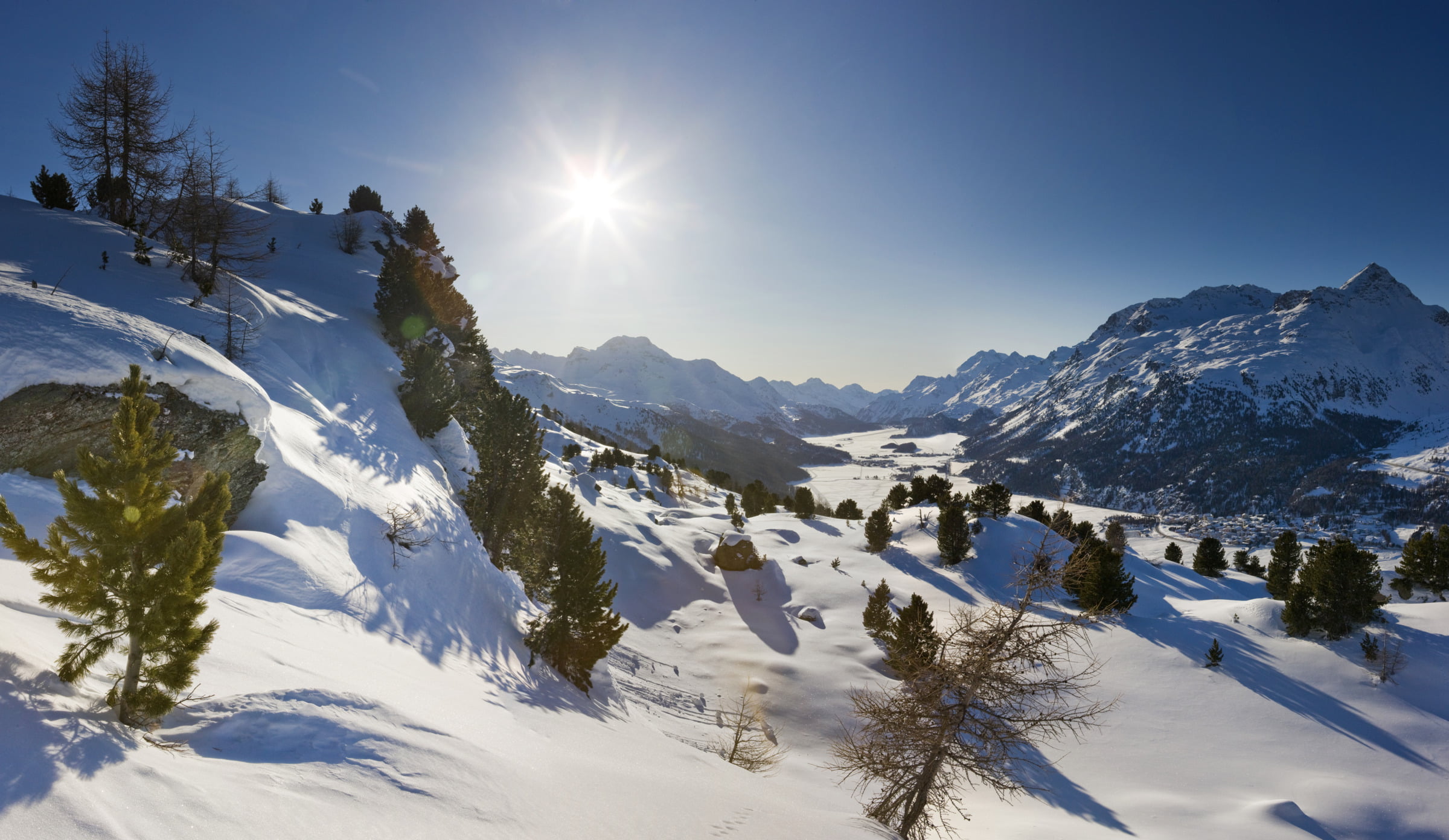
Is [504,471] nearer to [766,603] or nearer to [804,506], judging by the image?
[766,603]

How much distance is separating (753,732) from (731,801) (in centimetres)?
1231

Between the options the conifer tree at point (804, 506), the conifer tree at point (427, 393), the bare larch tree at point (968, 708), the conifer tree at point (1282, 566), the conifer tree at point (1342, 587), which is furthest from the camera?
the conifer tree at point (804, 506)

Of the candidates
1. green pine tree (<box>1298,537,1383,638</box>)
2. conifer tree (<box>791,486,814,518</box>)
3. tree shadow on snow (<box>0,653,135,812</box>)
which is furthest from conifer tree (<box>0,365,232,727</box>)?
conifer tree (<box>791,486,814,518</box>)

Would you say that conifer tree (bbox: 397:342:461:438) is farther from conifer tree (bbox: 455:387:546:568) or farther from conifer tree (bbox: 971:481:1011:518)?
conifer tree (bbox: 971:481:1011:518)

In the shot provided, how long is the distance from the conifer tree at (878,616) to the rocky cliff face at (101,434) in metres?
26.2

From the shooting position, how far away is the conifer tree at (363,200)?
204 feet

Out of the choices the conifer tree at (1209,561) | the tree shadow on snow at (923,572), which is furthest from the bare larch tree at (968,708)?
the conifer tree at (1209,561)

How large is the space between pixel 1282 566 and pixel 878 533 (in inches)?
994

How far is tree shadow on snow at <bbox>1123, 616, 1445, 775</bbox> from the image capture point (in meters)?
A: 18.5

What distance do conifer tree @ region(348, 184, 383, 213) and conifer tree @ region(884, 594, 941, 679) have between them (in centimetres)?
7278

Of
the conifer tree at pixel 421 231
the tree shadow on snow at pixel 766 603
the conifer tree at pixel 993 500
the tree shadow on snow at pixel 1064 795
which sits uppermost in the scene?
the conifer tree at pixel 421 231

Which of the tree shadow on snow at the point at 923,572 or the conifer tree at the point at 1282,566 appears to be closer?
the conifer tree at the point at 1282,566

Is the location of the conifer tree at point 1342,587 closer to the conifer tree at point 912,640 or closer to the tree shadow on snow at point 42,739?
the conifer tree at point 912,640

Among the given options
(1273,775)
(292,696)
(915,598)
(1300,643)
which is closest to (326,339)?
(292,696)
